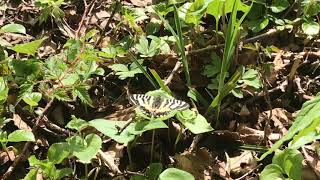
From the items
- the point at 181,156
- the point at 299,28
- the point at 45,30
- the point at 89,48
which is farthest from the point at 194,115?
the point at 45,30

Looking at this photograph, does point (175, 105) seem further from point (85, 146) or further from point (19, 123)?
point (19, 123)

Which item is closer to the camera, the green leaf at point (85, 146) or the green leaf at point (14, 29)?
the green leaf at point (85, 146)

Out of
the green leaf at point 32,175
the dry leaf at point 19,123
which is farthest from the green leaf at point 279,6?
the green leaf at point 32,175

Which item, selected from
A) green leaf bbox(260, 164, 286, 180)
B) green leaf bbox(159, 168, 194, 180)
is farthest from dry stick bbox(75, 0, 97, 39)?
green leaf bbox(260, 164, 286, 180)

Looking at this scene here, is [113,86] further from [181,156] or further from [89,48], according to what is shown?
[181,156]

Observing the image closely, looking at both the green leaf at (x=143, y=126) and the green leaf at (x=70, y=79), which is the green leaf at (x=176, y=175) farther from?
the green leaf at (x=70, y=79)

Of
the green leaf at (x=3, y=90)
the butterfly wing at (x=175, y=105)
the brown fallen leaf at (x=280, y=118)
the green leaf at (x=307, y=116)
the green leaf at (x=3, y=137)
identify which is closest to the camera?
the green leaf at (x=307, y=116)

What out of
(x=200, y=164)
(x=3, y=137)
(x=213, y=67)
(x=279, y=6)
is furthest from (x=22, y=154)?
(x=279, y=6)
